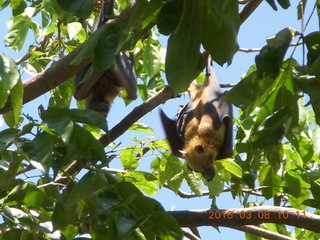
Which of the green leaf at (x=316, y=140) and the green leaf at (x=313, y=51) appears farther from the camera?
the green leaf at (x=316, y=140)

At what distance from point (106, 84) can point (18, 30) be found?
350cm

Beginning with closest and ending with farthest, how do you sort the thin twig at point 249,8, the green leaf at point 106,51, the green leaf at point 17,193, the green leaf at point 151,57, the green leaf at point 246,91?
the green leaf at point 106,51, the green leaf at point 246,91, the green leaf at point 17,193, the thin twig at point 249,8, the green leaf at point 151,57

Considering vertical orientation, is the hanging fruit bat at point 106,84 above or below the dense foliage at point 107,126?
above

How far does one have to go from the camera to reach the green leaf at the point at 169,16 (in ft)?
8.19

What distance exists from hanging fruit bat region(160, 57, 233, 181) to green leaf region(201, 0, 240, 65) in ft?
13.8

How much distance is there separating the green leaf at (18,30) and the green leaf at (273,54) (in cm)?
337

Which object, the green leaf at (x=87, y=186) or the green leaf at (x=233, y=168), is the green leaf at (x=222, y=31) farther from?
the green leaf at (x=233, y=168)

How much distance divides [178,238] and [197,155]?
13.0 feet

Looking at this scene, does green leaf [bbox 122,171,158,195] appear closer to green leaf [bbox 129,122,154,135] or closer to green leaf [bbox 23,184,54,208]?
green leaf [bbox 129,122,154,135]

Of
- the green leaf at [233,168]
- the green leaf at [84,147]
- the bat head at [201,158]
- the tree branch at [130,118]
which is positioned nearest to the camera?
the green leaf at [84,147]

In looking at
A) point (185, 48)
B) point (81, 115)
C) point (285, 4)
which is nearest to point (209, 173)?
point (81, 115)

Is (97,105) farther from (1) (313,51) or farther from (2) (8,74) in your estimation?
(1) (313,51)

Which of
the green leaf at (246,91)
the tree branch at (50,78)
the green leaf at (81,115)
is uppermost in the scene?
the tree branch at (50,78)

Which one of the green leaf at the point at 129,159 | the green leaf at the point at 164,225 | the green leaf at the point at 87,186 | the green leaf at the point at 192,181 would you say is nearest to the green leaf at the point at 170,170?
the green leaf at the point at 192,181
